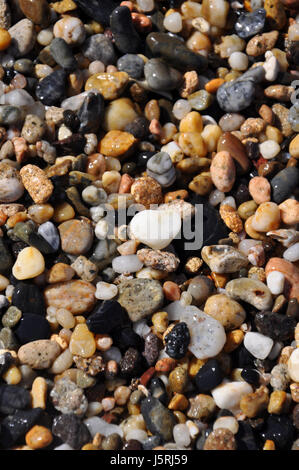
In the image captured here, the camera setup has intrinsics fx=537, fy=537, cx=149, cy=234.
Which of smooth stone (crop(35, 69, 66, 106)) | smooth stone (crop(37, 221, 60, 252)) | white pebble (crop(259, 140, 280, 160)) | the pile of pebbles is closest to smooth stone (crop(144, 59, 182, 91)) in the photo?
the pile of pebbles

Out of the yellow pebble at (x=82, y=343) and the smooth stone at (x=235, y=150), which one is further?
the smooth stone at (x=235, y=150)

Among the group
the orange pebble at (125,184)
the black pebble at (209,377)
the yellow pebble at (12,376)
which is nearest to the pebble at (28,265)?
the yellow pebble at (12,376)

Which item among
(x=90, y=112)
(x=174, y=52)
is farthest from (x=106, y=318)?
(x=174, y=52)

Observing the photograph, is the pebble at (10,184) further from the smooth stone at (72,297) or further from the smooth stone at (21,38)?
the smooth stone at (21,38)

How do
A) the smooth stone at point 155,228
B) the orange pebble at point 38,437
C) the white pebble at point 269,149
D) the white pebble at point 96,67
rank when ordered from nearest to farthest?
1. the orange pebble at point 38,437
2. the smooth stone at point 155,228
3. the white pebble at point 269,149
4. the white pebble at point 96,67

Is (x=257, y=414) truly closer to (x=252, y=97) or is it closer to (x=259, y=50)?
(x=252, y=97)

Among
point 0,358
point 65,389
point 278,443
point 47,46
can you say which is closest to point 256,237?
point 278,443

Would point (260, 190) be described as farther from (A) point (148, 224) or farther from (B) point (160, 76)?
(B) point (160, 76)
